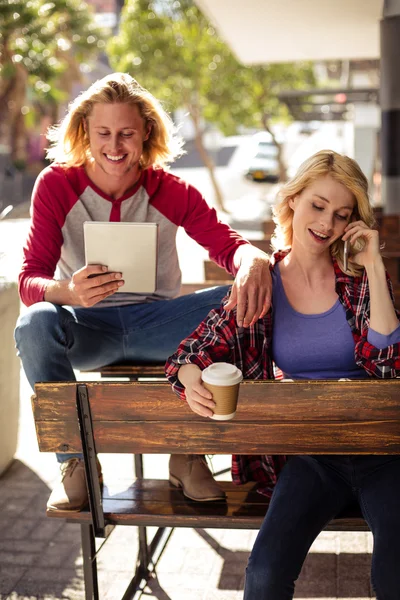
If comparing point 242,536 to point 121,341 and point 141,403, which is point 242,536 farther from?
point 141,403

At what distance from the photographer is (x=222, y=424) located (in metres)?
2.71

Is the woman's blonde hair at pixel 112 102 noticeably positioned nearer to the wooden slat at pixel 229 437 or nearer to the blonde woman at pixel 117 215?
the blonde woman at pixel 117 215

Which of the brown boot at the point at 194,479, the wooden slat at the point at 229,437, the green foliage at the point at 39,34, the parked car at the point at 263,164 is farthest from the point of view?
the parked car at the point at 263,164

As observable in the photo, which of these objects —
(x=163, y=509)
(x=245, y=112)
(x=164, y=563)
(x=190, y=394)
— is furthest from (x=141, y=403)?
(x=245, y=112)

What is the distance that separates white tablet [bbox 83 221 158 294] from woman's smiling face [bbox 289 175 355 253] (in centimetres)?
56

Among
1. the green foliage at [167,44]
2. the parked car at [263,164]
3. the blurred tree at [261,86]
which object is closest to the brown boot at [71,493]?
the green foliage at [167,44]

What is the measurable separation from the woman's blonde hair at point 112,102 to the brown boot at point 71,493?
1487 mm

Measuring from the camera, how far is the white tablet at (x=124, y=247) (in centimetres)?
302

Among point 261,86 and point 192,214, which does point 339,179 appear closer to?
point 192,214

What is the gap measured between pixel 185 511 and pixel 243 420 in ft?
1.56

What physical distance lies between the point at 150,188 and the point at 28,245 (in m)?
0.64

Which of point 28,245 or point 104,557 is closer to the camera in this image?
point 28,245

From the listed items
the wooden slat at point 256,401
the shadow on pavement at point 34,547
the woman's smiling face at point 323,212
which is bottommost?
the shadow on pavement at point 34,547

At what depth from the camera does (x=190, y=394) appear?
262 centimetres
